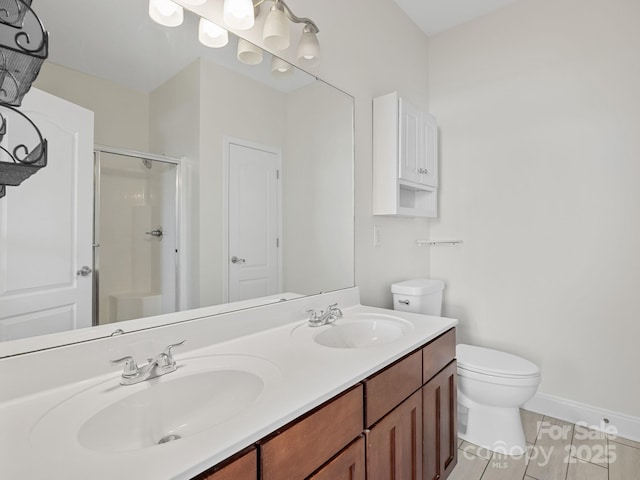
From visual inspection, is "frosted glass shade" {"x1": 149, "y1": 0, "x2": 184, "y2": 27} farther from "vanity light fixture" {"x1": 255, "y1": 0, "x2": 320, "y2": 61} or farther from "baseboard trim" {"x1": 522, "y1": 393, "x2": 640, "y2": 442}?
Result: "baseboard trim" {"x1": 522, "y1": 393, "x2": 640, "y2": 442}

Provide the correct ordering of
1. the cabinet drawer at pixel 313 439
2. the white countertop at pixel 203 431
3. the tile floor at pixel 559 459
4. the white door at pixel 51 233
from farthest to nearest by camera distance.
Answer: the tile floor at pixel 559 459 → the white door at pixel 51 233 → the cabinet drawer at pixel 313 439 → the white countertop at pixel 203 431

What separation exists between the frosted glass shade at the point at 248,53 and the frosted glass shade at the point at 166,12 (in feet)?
0.80

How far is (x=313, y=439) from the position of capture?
812 mm

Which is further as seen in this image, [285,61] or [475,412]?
[475,412]

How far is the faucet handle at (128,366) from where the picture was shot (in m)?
0.88

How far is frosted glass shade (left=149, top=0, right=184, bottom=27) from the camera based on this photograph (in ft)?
3.57

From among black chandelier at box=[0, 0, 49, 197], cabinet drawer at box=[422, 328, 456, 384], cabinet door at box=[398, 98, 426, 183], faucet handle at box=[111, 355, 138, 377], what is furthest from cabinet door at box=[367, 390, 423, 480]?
cabinet door at box=[398, 98, 426, 183]

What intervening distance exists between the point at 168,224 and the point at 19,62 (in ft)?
1.79

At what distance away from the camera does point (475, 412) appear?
189cm

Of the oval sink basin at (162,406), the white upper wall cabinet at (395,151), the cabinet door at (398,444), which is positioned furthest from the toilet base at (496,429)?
the oval sink basin at (162,406)

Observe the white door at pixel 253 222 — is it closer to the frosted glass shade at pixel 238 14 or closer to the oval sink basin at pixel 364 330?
the oval sink basin at pixel 364 330

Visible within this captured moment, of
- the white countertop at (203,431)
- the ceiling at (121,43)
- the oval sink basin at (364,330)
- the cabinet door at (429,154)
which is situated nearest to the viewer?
the white countertop at (203,431)

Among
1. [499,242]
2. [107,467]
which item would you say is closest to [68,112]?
[107,467]

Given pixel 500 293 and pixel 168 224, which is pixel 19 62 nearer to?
pixel 168 224
